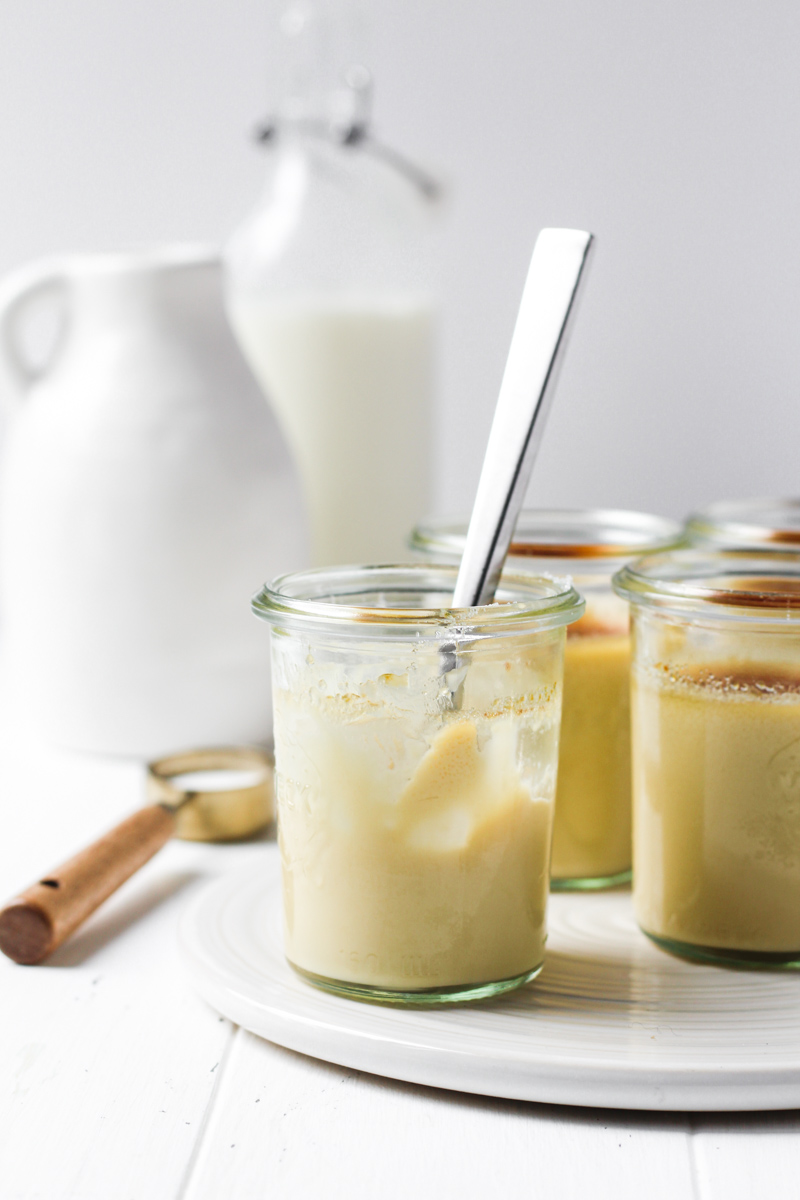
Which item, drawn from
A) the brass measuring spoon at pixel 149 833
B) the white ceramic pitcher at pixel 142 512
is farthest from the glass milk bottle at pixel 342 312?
the brass measuring spoon at pixel 149 833

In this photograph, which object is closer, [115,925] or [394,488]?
[115,925]

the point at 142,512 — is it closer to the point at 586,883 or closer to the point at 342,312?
the point at 342,312

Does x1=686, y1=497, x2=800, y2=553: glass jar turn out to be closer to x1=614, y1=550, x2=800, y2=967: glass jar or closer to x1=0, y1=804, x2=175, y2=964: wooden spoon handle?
x1=614, y1=550, x2=800, y2=967: glass jar

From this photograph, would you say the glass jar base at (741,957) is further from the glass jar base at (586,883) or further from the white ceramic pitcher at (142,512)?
the white ceramic pitcher at (142,512)

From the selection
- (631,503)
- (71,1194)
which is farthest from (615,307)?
(71,1194)

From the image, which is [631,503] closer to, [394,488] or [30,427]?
[394,488]

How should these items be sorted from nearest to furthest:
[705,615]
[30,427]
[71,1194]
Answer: [71,1194], [705,615], [30,427]

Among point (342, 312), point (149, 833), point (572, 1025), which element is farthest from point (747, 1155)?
point (342, 312)
